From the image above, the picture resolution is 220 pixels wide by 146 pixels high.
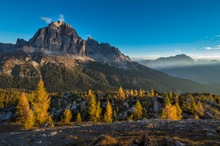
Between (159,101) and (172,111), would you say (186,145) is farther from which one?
(159,101)

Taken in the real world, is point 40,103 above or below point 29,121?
above

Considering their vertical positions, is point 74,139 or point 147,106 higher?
point 74,139

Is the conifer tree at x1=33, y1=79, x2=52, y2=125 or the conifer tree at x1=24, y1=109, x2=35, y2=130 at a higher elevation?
the conifer tree at x1=33, y1=79, x2=52, y2=125

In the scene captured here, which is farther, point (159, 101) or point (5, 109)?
point (5, 109)

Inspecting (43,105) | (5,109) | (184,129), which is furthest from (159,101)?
(5,109)

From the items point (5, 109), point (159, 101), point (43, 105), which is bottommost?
point (5, 109)

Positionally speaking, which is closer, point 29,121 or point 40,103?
point 29,121

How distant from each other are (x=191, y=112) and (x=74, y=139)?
264 feet

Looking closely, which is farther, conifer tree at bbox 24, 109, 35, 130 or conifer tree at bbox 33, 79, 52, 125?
conifer tree at bbox 33, 79, 52, 125

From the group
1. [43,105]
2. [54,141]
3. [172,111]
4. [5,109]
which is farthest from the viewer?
[5,109]

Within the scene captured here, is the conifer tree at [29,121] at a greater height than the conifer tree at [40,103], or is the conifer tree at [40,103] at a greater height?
the conifer tree at [40,103]

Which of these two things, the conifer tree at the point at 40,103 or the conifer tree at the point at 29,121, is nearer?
the conifer tree at the point at 29,121

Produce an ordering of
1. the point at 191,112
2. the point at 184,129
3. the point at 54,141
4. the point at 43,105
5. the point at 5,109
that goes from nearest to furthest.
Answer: the point at 54,141, the point at 184,129, the point at 43,105, the point at 191,112, the point at 5,109

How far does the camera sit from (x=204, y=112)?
282 ft
